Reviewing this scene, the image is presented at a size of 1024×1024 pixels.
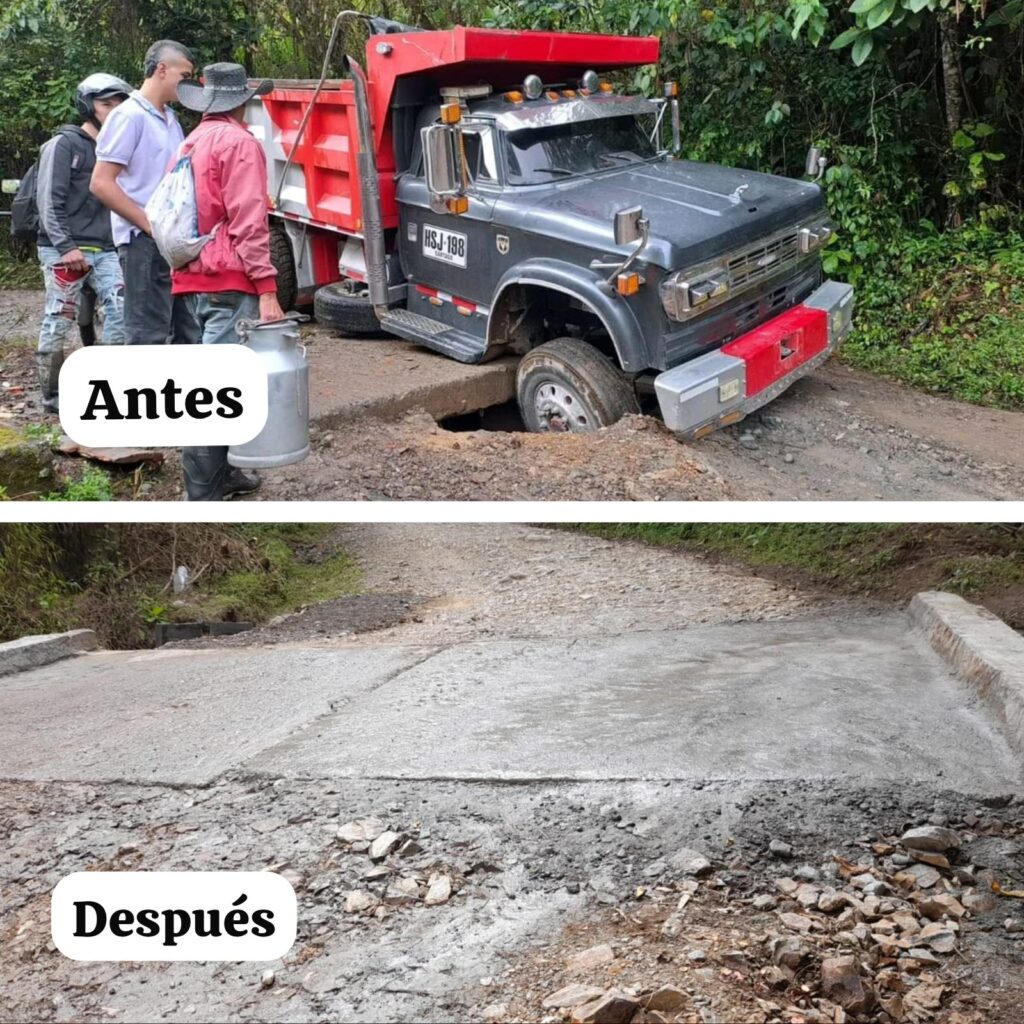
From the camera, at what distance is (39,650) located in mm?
5973

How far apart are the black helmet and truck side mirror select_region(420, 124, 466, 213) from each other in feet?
3.66

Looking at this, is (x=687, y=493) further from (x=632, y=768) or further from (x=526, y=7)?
(x=526, y=7)

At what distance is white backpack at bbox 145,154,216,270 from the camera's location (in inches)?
130

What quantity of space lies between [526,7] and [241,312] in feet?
6.18

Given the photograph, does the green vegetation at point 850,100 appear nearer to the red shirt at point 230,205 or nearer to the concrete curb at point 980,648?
the red shirt at point 230,205

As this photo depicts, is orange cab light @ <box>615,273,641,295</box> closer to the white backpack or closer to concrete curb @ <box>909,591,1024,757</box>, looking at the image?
the white backpack

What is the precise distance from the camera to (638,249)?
12.8 ft

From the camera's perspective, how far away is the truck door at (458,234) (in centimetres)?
459

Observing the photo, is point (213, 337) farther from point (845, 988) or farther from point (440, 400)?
point (845, 988)

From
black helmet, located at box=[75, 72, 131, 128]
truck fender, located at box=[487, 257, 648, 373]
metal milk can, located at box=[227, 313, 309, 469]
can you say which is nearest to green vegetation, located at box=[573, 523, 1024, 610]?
truck fender, located at box=[487, 257, 648, 373]

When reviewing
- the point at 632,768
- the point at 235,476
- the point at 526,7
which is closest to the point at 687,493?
the point at 632,768

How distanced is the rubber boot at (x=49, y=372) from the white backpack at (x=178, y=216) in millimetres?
1022

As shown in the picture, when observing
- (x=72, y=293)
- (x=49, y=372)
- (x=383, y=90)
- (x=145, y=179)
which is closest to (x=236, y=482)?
(x=145, y=179)

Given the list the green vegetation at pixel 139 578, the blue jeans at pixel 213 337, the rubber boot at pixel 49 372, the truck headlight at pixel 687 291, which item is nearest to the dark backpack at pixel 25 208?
the rubber boot at pixel 49 372
